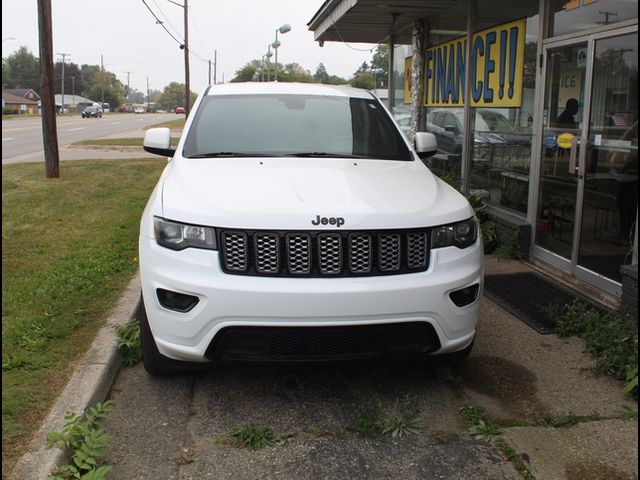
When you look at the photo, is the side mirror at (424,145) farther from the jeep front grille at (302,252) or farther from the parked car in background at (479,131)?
the parked car in background at (479,131)

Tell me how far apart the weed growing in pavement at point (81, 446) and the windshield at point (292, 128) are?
1891mm

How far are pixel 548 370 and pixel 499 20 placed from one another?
15.7ft

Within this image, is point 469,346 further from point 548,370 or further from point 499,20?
point 499,20

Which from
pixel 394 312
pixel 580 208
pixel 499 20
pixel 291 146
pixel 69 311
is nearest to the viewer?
pixel 394 312

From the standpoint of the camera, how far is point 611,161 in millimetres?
5312

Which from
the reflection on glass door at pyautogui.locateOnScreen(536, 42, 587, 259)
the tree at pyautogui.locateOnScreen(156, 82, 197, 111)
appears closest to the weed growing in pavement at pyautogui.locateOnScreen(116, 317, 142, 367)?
the reflection on glass door at pyautogui.locateOnScreen(536, 42, 587, 259)

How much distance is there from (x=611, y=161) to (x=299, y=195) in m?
3.24

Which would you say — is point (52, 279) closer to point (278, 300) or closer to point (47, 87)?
point (278, 300)

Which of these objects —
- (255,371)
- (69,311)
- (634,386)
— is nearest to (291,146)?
(255,371)

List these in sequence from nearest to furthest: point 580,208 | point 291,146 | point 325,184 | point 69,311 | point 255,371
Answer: point 325,184 → point 255,371 → point 291,146 → point 69,311 → point 580,208

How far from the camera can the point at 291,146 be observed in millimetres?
4387

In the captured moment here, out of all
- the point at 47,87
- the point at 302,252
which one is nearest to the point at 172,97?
the point at 47,87

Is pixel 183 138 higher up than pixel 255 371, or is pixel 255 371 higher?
pixel 183 138

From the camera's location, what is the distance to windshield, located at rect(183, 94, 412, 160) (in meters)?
4.35
